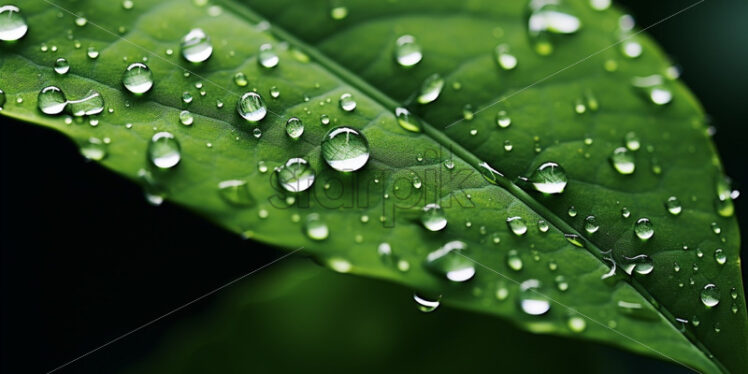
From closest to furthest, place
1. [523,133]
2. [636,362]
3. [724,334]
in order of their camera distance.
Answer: [724,334], [523,133], [636,362]

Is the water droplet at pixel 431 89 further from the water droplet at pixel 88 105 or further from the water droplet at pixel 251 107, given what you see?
the water droplet at pixel 88 105

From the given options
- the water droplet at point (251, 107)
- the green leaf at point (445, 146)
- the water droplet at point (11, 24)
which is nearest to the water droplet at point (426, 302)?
the green leaf at point (445, 146)

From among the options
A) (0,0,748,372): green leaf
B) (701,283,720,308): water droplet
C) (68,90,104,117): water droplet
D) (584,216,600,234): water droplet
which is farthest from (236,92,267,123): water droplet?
(701,283,720,308): water droplet

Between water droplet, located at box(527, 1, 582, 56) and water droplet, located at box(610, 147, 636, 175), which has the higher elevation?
water droplet, located at box(527, 1, 582, 56)

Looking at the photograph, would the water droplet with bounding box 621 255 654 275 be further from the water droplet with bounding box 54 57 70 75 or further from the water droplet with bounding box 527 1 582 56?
the water droplet with bounding box 54 57 70 75

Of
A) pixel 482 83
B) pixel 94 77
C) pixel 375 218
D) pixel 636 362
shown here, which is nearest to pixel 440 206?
pixel 375 218

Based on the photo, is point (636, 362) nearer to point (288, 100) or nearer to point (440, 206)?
point (440, 206)

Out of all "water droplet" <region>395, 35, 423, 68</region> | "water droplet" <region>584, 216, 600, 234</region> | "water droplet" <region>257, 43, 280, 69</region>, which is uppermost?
"water droplet" <region>395, 35, 423, 68</region>
